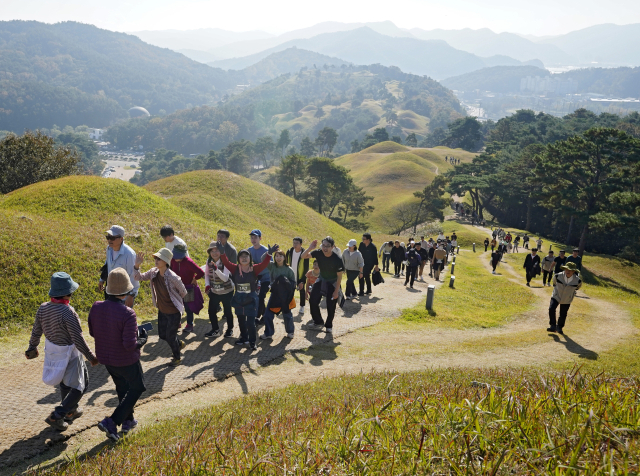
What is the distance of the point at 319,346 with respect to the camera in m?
9.41

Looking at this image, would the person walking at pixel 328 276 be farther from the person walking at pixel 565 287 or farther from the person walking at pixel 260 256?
the person walking at pixel 565 287

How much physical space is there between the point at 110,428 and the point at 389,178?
76986 mm

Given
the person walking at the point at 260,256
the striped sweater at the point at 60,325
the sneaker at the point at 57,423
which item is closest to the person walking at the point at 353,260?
the person walking at the point at 260,256

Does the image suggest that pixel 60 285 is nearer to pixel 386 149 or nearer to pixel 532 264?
pixel 532 264

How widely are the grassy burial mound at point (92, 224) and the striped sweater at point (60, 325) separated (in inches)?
223

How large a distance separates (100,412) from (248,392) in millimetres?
2276

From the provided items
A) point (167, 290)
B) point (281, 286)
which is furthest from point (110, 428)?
point (281, 286)

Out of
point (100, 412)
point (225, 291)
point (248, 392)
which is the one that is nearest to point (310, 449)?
point (248, 392)

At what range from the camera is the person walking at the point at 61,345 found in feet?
17.2

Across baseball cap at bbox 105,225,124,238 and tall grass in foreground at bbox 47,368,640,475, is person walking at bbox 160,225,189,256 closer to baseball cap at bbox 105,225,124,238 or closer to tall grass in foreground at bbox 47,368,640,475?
baseball cap at bbox 105,225,124,238

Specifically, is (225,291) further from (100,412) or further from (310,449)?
(310,449)

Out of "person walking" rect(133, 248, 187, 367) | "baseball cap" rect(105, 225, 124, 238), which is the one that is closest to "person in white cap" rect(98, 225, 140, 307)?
Result: "baseball cap" rect(105, 225, 124, 238)

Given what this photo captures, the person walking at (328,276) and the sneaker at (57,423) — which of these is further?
the person walking at (328,276)

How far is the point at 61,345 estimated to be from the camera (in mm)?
5316
